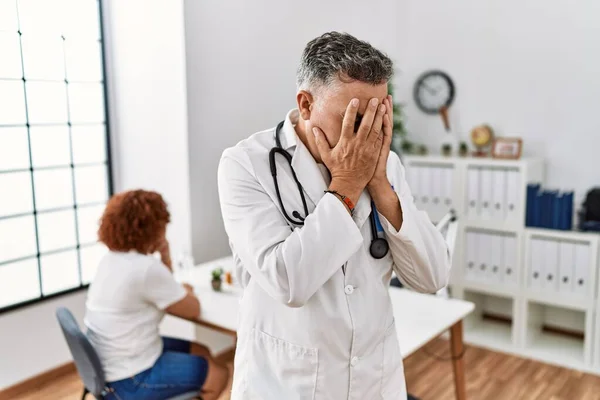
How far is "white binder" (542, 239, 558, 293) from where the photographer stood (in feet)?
12.2

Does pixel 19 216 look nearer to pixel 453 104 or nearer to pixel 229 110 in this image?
pixel 229 110

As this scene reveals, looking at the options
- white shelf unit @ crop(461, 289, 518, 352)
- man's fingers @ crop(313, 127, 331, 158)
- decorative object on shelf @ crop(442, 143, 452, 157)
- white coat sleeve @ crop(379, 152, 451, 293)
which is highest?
man's fingers @ crop(313, 127, 331, 158)

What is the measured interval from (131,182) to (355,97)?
2.87m

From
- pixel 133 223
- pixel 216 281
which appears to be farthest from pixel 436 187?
pixel 133 223

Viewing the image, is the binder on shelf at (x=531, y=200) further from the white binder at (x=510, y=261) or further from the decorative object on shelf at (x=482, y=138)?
the decorative object on shelf at (x=482, y=138)

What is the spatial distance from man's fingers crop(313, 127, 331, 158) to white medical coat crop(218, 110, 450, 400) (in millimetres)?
81

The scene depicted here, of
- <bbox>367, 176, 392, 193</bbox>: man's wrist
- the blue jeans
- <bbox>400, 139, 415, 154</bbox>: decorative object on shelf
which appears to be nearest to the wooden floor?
the blue jeans

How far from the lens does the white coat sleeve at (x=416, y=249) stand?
1290mm

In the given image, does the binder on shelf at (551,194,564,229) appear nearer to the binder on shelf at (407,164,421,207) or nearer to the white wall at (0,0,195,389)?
the binder on shelf at (407,164,421,207)

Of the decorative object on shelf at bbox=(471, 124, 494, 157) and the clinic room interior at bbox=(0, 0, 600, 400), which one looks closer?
the clinic room interior at bbox=(0, 0, 600, 400)

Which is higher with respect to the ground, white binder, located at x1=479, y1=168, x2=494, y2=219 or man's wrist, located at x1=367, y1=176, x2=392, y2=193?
man's wrist, located at x1=367, y1=176, x2=392, y2=193

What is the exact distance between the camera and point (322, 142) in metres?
1.26

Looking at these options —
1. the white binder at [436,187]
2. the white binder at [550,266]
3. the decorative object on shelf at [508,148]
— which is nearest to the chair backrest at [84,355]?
the white binder at [436,187]

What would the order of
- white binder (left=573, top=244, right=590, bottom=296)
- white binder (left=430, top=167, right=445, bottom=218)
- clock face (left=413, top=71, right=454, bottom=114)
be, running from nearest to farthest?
1. white binder (left=573, top=244, right=590, bottom=296)
2. white binder (left=430, top=167, right=445, bottom=218)
3. clock face (left=413, top=71, right=454, bottom=114)
